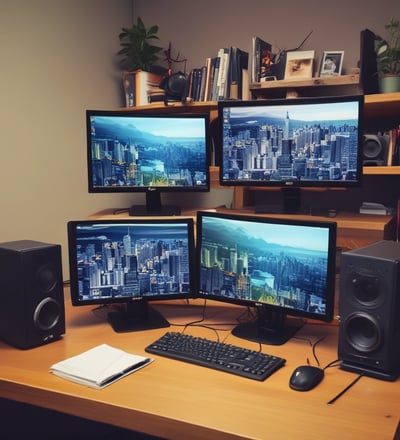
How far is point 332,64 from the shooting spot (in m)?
2.89

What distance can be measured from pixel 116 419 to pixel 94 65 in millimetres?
2469

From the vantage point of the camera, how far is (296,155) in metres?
2.08

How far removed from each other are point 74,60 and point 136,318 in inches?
72.5

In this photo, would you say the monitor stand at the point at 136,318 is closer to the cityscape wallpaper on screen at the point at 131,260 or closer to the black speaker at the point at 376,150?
the cityscape wallpaper on screen at the point at 131,260

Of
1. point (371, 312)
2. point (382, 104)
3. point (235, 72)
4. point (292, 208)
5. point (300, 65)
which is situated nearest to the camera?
point (371, 312)

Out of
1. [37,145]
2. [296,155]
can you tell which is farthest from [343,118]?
[37,145]

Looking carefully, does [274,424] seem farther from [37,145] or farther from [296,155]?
[37,145]

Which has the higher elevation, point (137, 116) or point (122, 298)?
point (137, 116)

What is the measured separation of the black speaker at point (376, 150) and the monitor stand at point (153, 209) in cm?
96

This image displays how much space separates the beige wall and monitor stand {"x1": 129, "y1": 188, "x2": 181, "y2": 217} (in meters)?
0.78

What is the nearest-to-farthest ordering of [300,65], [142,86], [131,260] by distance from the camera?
[131,260]
[300,65]
[142,86]

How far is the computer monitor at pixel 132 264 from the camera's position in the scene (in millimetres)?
1793

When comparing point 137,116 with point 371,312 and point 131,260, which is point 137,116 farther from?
point 371,312

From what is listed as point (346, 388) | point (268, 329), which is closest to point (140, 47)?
point (268, 329)
